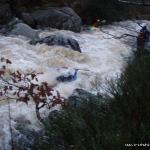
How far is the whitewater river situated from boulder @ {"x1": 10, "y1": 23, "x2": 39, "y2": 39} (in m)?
0.23

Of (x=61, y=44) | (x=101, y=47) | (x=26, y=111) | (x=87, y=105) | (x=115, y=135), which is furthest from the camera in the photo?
(x=101, y=47)

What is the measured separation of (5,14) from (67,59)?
317 centimetres

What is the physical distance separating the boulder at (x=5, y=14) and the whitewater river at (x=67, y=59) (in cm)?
112

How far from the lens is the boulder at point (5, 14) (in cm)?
1063

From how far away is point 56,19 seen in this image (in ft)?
35.6

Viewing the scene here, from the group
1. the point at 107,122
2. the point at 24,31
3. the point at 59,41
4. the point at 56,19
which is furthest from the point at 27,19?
the point at 107,122

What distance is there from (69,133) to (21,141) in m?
1.24

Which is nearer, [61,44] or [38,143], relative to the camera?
[38,143]

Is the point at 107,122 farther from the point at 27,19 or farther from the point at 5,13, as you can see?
the point at 5,13

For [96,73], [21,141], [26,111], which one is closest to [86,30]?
[96,73]

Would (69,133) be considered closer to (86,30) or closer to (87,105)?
(87,105)

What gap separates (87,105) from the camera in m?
4.01

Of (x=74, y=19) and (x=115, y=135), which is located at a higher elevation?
(x=115, y=135)

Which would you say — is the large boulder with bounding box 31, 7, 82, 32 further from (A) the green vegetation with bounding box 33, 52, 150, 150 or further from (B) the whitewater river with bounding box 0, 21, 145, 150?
(A) the green vegetation with bounding box 33, 52, 150, 150
